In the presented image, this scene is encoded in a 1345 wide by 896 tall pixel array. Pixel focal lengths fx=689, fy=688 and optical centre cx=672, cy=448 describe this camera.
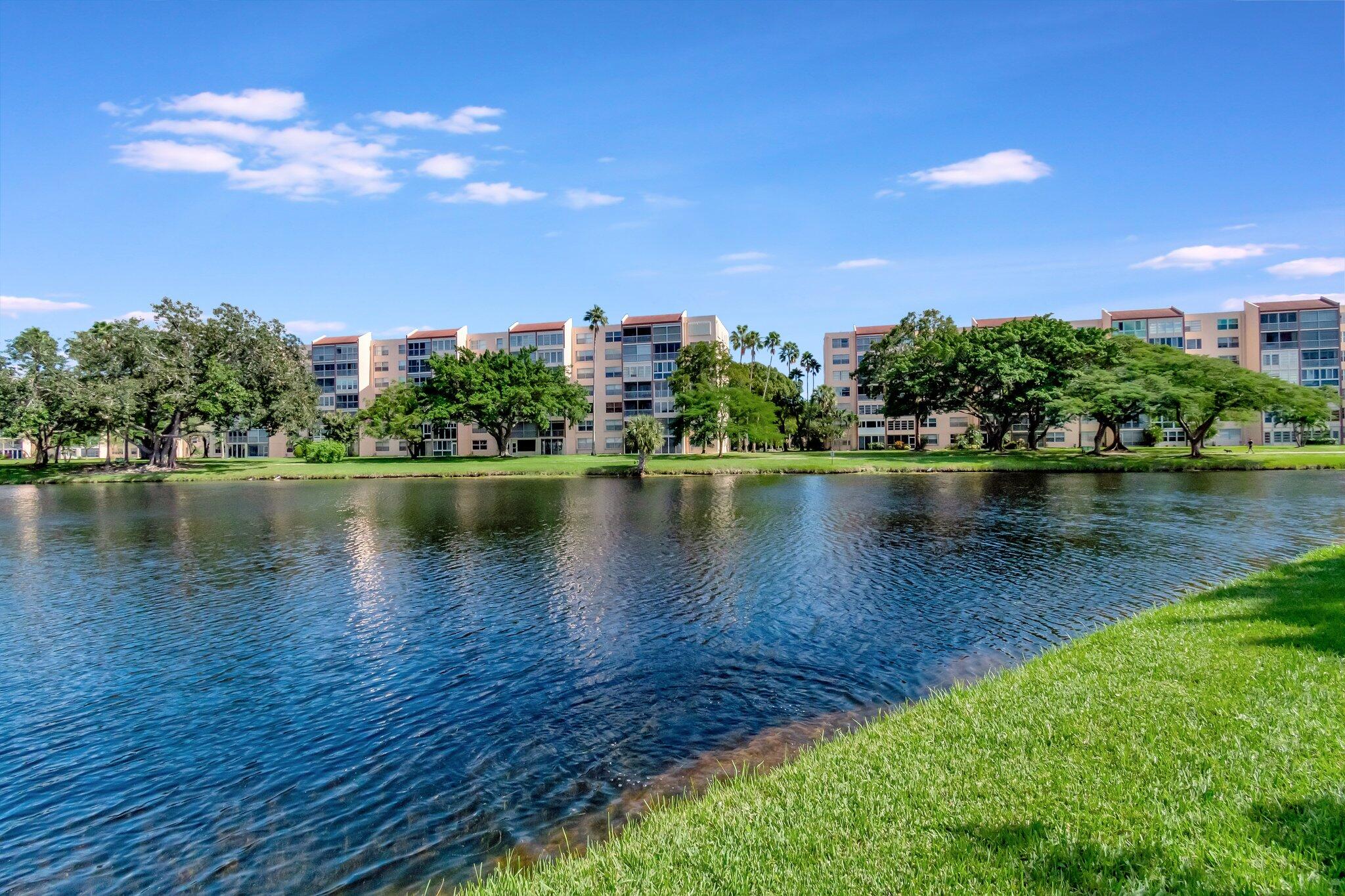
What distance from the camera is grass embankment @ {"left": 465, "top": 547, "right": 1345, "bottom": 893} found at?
565 centimetres

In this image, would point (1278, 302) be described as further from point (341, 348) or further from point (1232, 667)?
point (341, 348)

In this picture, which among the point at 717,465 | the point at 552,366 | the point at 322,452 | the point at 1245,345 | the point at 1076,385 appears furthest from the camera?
the point at 552,366

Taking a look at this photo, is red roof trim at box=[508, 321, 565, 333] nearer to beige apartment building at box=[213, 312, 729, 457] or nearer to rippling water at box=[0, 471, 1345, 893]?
beige apartment building at box=[213, 312, 729, 457]

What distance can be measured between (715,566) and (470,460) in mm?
79912

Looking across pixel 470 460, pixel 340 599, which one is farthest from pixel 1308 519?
pixel 470 460

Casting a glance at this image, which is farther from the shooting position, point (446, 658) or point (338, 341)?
point (338, 341)

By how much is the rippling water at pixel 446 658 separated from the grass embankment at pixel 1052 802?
2614mm

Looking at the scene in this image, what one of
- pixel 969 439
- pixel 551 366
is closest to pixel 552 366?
pixel 551 366

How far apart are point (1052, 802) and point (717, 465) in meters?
79.4

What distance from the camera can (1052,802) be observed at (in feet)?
22.1

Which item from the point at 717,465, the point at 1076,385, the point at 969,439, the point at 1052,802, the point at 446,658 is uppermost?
the point at 1076,385

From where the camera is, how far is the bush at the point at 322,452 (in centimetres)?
10375

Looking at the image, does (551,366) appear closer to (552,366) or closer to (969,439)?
(552,366)

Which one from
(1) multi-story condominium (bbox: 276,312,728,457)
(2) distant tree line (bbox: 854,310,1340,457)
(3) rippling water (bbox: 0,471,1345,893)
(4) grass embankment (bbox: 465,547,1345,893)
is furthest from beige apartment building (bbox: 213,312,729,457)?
(4) grass embankment (bbox: 465,547,1345,893)
